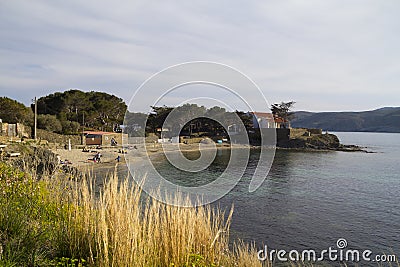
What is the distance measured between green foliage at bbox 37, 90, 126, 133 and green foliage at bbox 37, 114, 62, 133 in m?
2.02

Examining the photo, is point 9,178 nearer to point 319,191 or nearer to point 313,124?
point 319,191

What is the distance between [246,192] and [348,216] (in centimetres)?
617

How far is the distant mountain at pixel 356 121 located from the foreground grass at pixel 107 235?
15354cm

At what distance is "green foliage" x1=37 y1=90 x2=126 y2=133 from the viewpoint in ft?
144

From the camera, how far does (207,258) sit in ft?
12.0

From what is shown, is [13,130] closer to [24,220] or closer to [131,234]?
[24,220]

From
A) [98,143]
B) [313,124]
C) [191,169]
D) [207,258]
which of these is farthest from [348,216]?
[313,124]

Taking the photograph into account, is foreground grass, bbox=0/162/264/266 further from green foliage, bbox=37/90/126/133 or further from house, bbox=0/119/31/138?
green foliage, bbox=37/90/126/133

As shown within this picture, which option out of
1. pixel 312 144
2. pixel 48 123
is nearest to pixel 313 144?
pixel 312 144

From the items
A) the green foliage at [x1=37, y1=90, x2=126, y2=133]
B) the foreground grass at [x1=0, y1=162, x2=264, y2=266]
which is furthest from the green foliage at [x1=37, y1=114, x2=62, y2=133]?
the foreground grass at [x1=0, y1=162, x2=264, y2=266]

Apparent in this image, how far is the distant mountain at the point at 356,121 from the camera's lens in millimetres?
154625

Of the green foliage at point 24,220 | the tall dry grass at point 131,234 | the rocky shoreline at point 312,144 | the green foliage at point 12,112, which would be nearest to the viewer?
the tall dry grass at point 131,234

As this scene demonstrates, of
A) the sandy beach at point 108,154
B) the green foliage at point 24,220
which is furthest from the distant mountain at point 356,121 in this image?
the green foliage at point 24,220

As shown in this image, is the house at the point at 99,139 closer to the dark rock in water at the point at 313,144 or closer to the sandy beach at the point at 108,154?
the sandy beach at the point at 108,154
